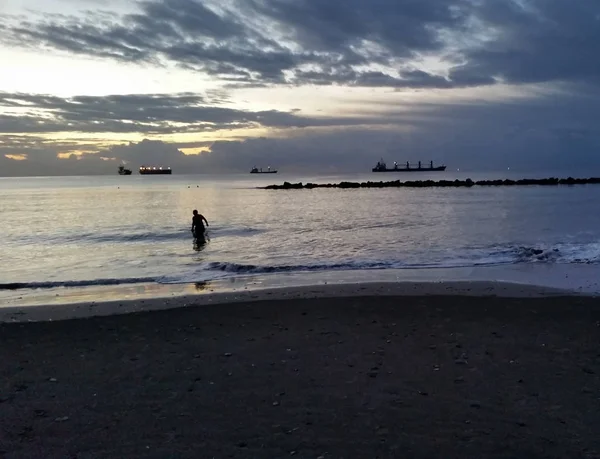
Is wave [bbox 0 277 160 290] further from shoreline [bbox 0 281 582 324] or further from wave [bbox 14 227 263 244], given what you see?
wave [bbox 14 227 263 244]

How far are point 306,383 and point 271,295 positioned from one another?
6601 mm

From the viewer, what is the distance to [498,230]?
32.6 metres

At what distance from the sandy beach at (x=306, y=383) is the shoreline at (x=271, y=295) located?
574 millimetres

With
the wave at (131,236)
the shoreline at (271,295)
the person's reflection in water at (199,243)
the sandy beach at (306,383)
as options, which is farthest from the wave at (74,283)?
the wave at (131,236)

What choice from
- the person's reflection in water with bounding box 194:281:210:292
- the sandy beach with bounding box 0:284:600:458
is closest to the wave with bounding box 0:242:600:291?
the person's reflection in water with bounding box 194:281:210:292

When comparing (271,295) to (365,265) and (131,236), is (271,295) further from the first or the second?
(131,236)

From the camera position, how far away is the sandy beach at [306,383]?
505 cm

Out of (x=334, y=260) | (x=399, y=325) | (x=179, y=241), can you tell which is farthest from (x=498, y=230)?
(x=399, y=325)

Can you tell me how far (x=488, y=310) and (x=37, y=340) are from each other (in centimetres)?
856

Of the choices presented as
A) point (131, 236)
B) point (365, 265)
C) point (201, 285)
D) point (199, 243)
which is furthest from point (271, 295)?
point (131, 236)

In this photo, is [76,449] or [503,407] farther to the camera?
[503,407]

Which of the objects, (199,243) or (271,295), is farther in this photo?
(199,243)

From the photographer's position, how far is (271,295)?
13.1m

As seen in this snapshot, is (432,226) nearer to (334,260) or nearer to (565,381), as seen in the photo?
(334,260)
